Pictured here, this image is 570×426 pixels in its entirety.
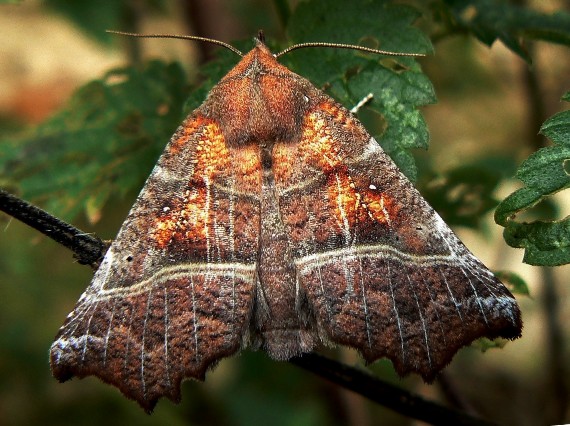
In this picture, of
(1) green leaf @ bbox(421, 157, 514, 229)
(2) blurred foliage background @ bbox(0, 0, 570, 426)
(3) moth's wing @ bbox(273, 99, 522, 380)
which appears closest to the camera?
(3) moth's wing @ bbox(273, 99, 522, 380)

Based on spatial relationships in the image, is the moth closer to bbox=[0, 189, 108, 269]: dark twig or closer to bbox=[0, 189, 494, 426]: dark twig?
bbox=[0, 189, 494, 426]: dark twig

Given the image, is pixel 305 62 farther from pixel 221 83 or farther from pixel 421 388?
pixel 421 388

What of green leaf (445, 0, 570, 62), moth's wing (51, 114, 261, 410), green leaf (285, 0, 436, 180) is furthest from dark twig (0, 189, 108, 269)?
green leaf (445, 0, 570, 62)

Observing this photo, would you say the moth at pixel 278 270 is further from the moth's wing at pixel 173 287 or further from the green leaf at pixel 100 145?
the green leaf at pixel 100 145

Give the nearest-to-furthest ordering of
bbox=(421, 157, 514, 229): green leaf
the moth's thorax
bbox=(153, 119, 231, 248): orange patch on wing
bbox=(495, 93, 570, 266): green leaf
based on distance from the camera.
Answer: bbox=(495, 93, 570, 266): green leaf
bbox=(153, 119, 231, 248): orange patch on wing
the moth's thorax
bbox=(421, 157, 514, 229): green leaf

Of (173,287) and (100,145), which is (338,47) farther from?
(100,145)

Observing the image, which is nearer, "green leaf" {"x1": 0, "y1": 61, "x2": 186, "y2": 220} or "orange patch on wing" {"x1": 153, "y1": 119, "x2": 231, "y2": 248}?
"orange patch on wing" {"x1": 153, "y1": 119, "x2": 231, "y2": 248}

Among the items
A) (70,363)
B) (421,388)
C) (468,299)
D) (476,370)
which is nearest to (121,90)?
(70,363)

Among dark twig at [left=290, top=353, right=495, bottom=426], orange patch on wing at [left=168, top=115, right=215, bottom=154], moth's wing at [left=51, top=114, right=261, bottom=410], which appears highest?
orange patch on wing at [left=168, top=115, right=215, bottom=154]
